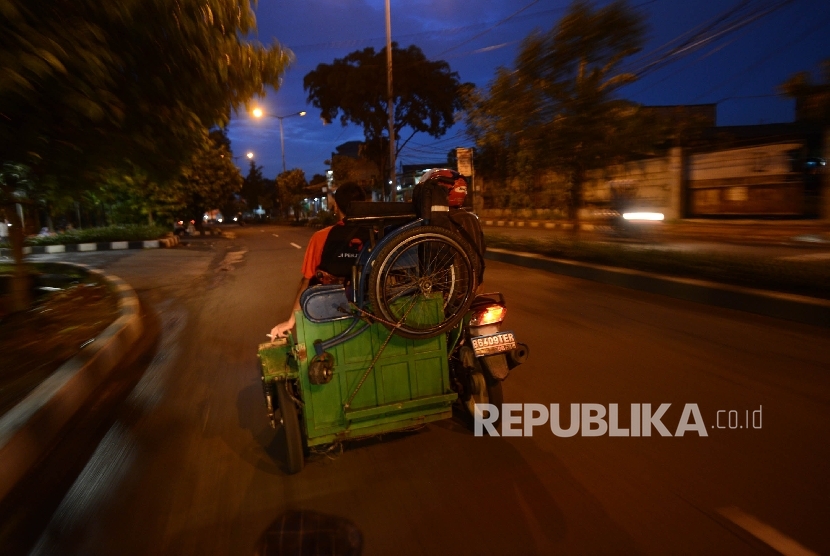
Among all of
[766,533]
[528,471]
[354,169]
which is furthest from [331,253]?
[354,169]

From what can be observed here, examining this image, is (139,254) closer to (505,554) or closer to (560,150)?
(560,150)

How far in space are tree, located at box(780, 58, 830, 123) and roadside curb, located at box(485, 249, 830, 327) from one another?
7.88ft

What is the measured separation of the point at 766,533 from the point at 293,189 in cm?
6777

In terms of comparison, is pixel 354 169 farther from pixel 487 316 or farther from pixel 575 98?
pixel 487 316

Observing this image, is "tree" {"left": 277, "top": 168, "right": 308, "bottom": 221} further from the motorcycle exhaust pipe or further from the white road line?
the white road line

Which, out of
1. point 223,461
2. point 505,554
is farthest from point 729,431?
point 223,461

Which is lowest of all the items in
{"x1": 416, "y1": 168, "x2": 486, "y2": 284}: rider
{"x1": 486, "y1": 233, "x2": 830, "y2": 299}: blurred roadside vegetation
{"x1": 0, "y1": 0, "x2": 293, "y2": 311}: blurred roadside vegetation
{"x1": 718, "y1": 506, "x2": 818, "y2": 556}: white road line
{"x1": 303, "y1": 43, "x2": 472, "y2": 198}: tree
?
{"x1": 718, "y1": 506, "x2": 818, "y2": 556}: white road line

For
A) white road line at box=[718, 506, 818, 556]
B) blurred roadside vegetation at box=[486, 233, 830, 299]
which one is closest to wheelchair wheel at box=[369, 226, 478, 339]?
white road line at box=[718, 506, 818, 556]

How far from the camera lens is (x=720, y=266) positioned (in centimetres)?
974

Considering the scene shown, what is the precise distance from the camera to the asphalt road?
3059 millimetres

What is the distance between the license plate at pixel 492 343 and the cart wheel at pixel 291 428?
4.18 feet

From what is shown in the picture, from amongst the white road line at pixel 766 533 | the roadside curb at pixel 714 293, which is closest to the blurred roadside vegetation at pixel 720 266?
the roadside curb at pixel 714 293

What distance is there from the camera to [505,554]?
2.87m

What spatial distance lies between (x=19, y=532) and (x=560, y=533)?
116 inches
